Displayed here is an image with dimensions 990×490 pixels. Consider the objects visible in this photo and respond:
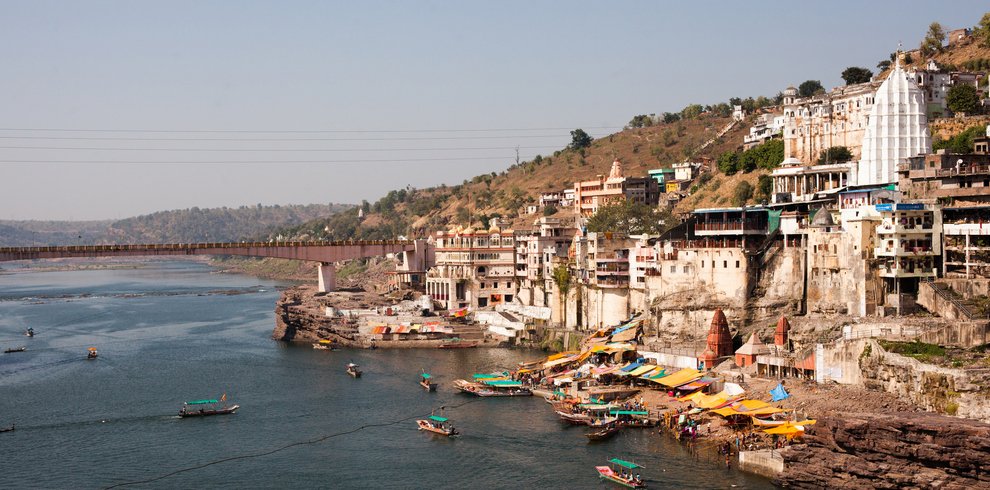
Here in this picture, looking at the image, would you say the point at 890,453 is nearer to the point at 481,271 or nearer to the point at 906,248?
the point at 906,248

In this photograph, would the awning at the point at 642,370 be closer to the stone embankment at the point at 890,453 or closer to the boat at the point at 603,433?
the boat at the point at 603,433

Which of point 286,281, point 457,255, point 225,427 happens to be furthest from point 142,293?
point 225,427

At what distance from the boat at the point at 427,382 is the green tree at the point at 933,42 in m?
41.1

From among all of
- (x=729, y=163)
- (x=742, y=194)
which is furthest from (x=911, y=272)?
(x=729, y=163)

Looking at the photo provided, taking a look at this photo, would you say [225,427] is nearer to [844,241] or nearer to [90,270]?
[844,241]

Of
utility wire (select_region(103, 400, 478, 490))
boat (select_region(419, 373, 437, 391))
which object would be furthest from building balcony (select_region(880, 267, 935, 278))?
boat (select_region(419, 373, 437, 391))

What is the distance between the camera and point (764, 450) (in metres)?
31.9

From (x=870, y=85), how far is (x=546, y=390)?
27516 millimetres

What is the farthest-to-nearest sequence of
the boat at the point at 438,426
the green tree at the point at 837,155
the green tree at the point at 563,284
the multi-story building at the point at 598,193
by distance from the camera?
the multi-story building at the point at 598,193
the green tree at the point at 837,155
the green tree at the point at 563,284
the boat at the point at 438,426

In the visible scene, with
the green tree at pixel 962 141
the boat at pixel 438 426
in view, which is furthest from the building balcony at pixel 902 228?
the boat at pixel 438 426

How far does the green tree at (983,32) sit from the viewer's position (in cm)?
6450

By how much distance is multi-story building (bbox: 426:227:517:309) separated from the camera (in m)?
65.1

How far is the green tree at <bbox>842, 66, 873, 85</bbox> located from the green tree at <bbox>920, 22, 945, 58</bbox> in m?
4.31

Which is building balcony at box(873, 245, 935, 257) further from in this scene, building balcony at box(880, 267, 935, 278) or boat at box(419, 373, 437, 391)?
boat at box(419, 373, 437, 391)
